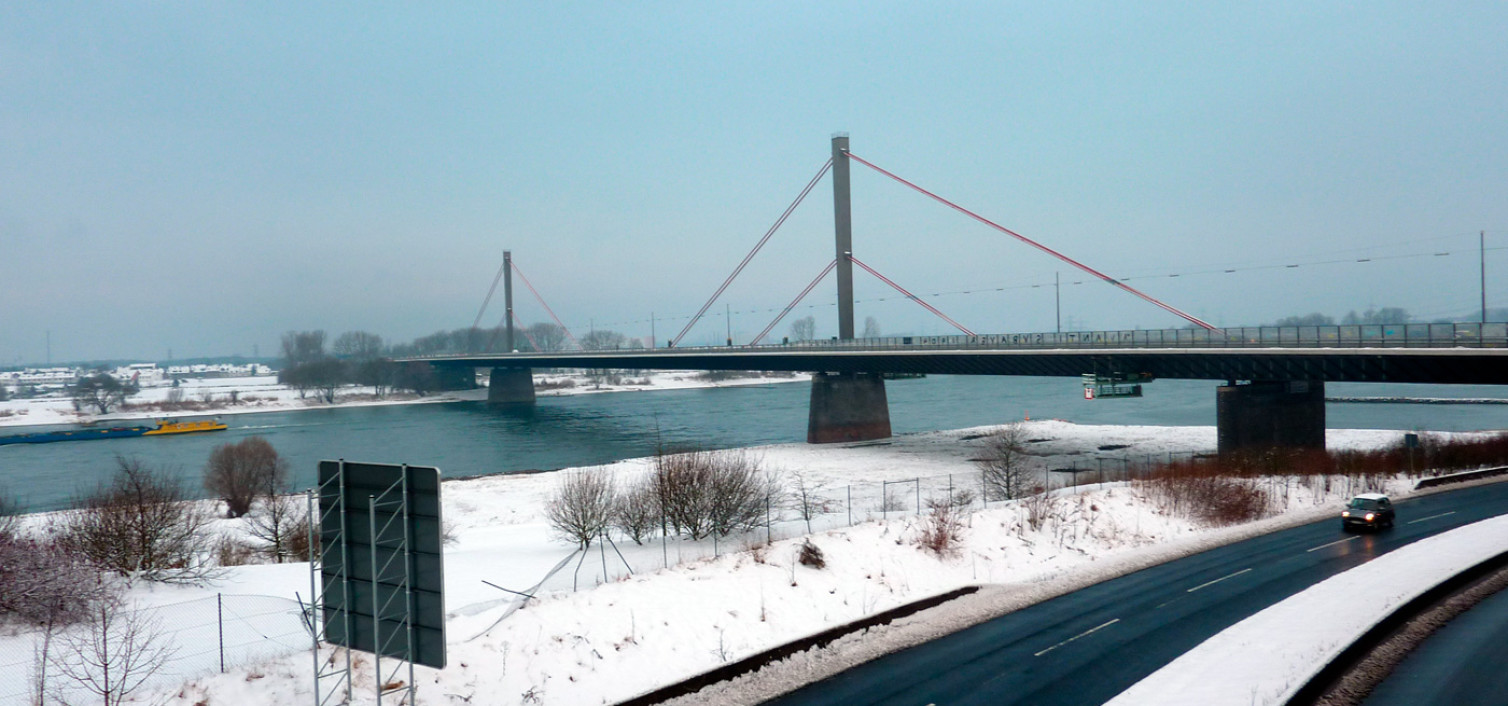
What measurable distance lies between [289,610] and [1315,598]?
18.1 metres

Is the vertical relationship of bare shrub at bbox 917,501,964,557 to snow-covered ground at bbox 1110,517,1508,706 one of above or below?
above

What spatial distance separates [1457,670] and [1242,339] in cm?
3414

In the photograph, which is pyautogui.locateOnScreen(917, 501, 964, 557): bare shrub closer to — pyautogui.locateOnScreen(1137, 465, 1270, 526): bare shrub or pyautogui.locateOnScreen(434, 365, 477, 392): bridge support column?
pyautogui.locateOnScreen(1137, 465, 1270, 526): bare shrub

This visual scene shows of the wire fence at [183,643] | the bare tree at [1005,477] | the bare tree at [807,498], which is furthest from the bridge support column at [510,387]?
the wire fence at [183,643]

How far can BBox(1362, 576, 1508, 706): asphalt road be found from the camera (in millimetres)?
11578

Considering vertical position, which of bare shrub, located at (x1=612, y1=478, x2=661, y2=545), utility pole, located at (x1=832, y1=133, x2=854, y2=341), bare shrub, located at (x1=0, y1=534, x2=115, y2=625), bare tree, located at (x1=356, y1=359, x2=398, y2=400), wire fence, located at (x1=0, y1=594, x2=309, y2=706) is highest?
utility pole, located at (x1=832, y1=133, x2=854, y2=341)

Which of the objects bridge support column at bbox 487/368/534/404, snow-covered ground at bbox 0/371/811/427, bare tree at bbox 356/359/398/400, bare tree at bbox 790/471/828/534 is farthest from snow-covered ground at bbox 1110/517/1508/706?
bare tree at bbox 356/359/398/400

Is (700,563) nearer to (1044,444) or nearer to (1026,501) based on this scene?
(1026,501)

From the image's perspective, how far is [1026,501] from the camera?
24.8 meters

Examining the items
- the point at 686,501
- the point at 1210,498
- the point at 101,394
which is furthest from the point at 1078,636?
the point at 101,394

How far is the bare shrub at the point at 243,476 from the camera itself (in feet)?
116

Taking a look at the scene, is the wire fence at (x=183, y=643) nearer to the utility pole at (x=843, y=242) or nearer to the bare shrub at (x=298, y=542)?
the bare shrub at (x=298, y=542)

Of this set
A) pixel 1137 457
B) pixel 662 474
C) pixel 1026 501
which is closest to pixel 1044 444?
pixel 1137 457

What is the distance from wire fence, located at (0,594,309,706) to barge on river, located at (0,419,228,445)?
298ft
